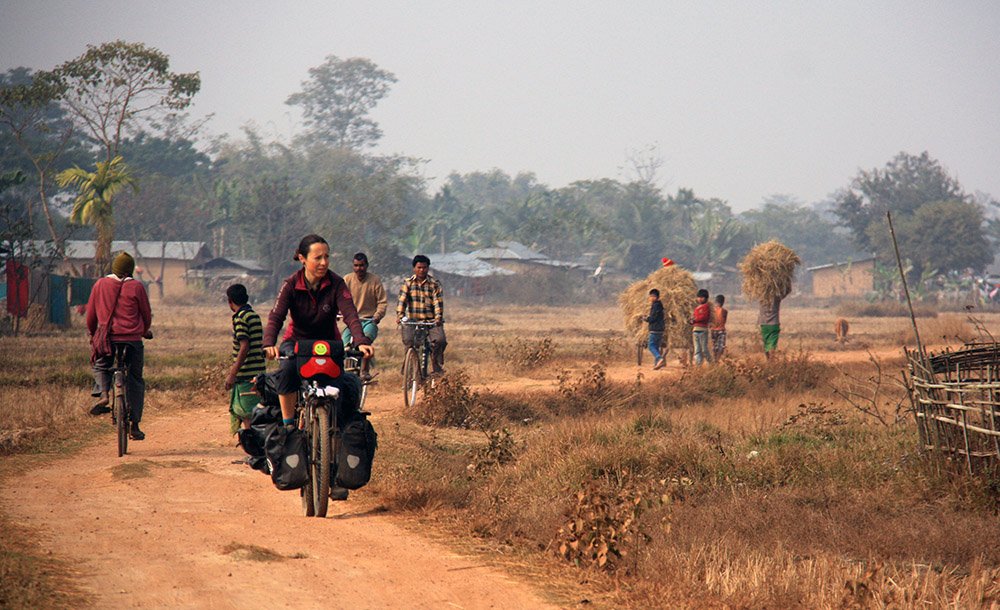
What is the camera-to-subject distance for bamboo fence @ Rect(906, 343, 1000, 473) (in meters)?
7.73

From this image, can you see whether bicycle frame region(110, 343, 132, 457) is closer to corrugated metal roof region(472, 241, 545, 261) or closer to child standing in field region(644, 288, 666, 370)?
child standing in field region(644, 288, 666, 370)

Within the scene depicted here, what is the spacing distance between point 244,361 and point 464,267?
5469 cm

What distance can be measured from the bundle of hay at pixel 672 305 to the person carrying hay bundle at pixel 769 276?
1.31m

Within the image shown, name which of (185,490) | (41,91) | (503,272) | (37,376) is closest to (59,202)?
(503,272)

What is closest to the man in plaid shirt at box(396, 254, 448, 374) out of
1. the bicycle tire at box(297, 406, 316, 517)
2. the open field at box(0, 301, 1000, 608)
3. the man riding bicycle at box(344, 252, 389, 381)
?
the man riding bicycle at box(344, 252, 389, 381)

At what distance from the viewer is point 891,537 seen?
6.91 meters

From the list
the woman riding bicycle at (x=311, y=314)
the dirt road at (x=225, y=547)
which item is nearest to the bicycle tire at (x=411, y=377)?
the dirt road at (x=225, y=547)

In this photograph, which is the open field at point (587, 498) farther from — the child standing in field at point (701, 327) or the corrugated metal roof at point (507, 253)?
the corrugated metal roof at point (507, 253)

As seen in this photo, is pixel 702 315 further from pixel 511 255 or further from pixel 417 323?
pixel 511 255

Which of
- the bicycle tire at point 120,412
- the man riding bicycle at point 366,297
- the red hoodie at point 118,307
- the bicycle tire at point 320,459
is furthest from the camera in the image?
the man riding bicycle at point 366,297

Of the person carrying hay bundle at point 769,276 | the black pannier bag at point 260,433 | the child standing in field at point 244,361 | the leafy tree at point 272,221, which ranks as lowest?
the black pannier bag at point 260,433

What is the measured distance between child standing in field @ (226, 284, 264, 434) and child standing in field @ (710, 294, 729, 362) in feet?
37.7

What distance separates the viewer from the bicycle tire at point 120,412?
949 cm

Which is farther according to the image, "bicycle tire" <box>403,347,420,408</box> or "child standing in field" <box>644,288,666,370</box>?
"child standing in field" <box>644,288,666,370</box>
